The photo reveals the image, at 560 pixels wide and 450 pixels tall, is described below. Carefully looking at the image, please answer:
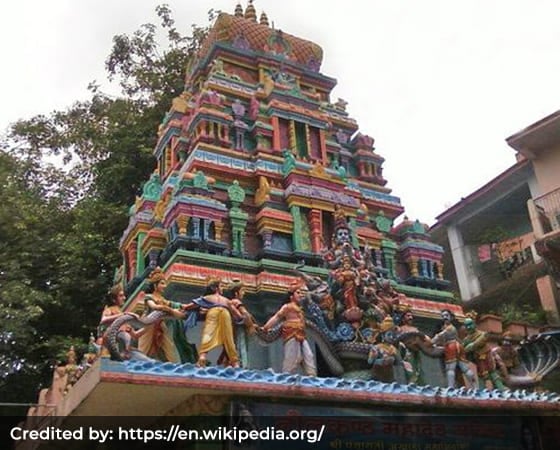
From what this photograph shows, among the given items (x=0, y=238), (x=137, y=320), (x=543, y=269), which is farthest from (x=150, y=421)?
(x=543, y=269)

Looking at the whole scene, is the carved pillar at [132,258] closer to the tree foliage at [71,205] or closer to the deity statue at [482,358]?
the tree foliage at [71,205]

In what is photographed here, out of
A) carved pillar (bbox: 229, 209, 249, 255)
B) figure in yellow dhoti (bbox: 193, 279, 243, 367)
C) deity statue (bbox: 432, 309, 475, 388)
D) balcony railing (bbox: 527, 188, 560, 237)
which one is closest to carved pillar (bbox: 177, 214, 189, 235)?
carved pillar (bbox: 229, 209, 249, 255)

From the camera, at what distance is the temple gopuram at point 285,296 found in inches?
311

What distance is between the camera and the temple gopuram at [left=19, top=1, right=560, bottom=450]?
25.9 feet

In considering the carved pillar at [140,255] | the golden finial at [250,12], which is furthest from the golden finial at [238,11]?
the carved pillar at [140,255]

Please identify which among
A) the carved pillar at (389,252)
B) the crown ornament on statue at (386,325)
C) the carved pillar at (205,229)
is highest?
the carved pillar at (389,252)

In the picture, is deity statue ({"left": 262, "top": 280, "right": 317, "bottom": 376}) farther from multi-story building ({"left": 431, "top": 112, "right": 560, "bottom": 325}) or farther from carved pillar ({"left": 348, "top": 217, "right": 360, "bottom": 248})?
multi-story building ({"left": 431, "top": 112, "right": 560, "bottom": 325})

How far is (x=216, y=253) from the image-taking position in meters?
11.7

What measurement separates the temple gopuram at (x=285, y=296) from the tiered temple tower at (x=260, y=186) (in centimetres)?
4

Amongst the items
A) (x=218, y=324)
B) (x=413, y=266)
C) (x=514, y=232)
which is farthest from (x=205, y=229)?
(x=514, y=232)

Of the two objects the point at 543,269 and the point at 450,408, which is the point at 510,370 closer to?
the point at 450,408

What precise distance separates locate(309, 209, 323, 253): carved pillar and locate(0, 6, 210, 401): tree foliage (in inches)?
259

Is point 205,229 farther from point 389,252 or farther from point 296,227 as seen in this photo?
point 389,252

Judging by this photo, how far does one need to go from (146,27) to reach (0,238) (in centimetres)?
1244
